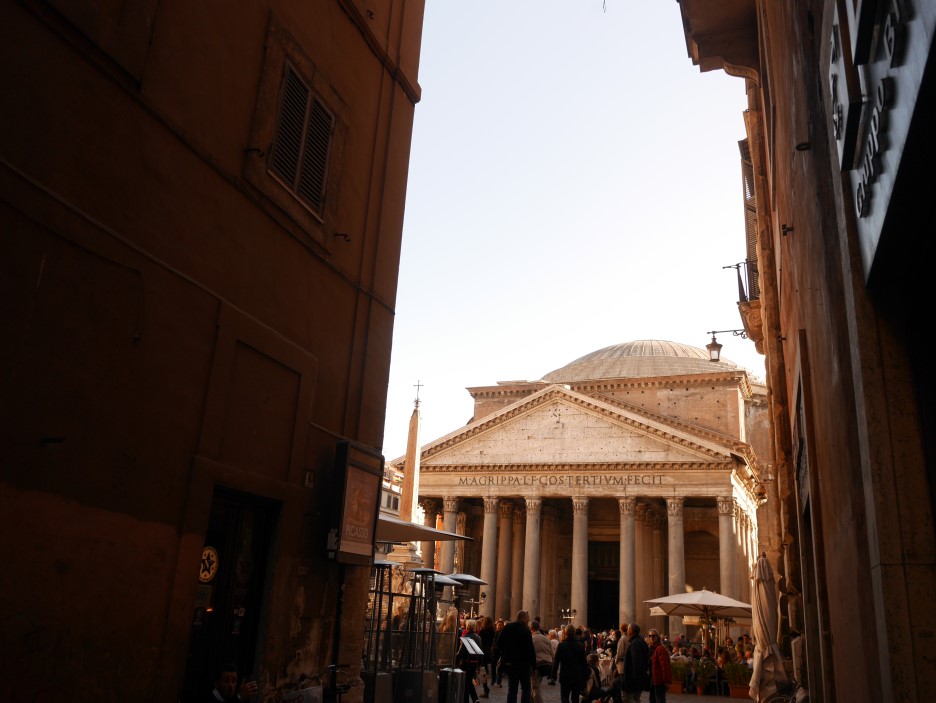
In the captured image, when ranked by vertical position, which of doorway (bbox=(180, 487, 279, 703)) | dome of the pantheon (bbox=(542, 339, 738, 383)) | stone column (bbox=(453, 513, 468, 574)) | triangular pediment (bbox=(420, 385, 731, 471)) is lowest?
doorway (bbox=(180, 487, 279, 703))

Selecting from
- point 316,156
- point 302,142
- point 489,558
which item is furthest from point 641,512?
point 302,142

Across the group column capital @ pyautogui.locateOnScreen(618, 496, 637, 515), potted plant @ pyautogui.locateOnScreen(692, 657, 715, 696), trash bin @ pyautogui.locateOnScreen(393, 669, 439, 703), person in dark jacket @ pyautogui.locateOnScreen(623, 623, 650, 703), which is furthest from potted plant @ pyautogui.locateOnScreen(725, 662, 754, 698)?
column capital @ pyautogui.locateOnScreen(618, 496, 637, 515)

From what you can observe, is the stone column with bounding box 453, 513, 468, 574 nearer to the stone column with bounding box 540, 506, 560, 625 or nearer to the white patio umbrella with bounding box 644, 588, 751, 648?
the stone column with bounding box 540, 506, 560, 625

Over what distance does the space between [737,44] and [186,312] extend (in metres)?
7.03

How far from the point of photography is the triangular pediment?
2831 centimetres

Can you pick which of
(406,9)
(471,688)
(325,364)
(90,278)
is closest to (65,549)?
(90,278)

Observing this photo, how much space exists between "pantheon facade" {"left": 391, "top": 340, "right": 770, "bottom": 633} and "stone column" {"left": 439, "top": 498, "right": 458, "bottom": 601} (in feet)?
0.18

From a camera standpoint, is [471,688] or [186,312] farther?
[471,688]

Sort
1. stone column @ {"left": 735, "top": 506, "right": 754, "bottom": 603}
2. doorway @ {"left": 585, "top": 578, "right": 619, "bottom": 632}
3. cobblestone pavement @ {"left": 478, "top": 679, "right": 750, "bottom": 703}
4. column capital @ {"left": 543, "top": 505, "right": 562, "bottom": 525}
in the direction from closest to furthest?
cobblestone pavement @ {"left": 478, "top": 679, "right": 750, "bottom": 703}
stone column @ {"left": 735, "top": 506, "right": 754, "bottom": 603}
doorway @ {"left": 585, "top": 578, "right": 619, "bottom": 632}
column capital @ {"left": 543, "top": 505, "right": 562, "bottom": 525}

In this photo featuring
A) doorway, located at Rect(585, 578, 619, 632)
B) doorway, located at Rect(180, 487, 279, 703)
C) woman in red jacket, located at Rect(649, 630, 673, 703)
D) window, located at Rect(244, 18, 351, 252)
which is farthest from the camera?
doorway, located at Rect(585, 578, 619, 632)

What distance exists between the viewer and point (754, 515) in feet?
114

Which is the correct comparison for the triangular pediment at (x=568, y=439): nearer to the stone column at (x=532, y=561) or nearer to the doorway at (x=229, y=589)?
the stone column at (x=532, y=561)

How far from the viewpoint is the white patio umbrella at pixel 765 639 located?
8.13m

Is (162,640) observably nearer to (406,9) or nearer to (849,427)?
(849,427)
